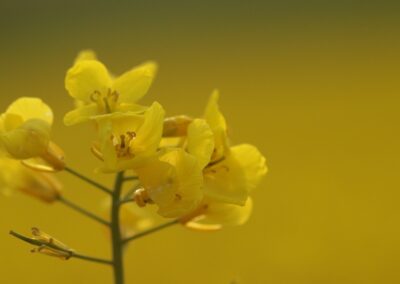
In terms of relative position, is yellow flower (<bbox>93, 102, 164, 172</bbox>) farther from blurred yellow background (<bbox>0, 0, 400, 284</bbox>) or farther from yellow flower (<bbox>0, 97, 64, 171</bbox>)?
blurred yellow background (<bbox>0, 0, 400, 284</bbox>)

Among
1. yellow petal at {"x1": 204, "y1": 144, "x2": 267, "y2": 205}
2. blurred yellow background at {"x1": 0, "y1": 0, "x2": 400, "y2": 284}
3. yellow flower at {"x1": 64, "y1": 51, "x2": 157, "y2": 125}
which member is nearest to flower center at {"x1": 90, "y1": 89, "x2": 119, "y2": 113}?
yellow flower at {"x1": 64, "y1": 51, "x2": 157, "y2": 125}

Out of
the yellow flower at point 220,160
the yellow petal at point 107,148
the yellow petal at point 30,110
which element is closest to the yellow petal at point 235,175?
the yellow flower at point 220,160

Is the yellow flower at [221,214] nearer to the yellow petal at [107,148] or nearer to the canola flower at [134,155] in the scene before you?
the canola flower at [134,155]

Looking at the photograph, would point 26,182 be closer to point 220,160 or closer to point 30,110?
point 30,110

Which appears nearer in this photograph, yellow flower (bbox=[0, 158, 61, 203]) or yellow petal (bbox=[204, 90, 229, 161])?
yellow petal (bbox=[204, 90, 229, 161])

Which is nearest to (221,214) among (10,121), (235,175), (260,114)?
(235,175)

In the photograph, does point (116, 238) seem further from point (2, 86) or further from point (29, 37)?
point (29, 37)
